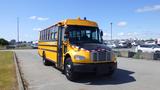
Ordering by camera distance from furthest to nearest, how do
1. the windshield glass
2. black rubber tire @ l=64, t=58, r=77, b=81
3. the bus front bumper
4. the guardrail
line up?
the guardrail < the windshield glass < black rubber tire @ l=64, t=58, r=77, b=81 < the bus front bumper

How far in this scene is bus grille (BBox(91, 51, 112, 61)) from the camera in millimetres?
12320

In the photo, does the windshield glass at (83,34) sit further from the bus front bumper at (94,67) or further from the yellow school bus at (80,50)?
the bus front bumper at (94,67)

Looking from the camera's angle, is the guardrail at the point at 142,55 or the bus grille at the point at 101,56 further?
the guardrail at the point at 142,55

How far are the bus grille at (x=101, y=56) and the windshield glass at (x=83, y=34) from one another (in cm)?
171

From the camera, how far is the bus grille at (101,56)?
12.3m

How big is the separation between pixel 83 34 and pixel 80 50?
2.04m

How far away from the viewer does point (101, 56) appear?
12.5 metres

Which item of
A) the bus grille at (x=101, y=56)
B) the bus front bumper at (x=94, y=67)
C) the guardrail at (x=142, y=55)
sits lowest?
the guardrail at (x=142, y=55)

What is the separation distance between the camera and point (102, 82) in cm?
1251

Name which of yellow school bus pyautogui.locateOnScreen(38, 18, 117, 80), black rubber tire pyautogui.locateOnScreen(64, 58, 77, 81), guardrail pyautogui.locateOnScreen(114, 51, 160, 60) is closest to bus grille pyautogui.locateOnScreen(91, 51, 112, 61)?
yellow school bus pyautogui.locateOnScreen(38, 18, 117, 80)

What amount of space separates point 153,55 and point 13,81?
1723 centimetres

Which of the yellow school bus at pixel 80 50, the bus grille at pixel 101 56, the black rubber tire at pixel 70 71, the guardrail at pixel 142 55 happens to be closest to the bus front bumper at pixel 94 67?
the yellow school bus at pixel 80 50

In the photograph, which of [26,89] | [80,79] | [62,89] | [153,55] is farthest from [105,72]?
[153,55]

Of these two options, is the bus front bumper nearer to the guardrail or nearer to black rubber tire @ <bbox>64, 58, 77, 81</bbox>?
black rubber tire @ <bbox>64, 58, 77, 81</bbox>
